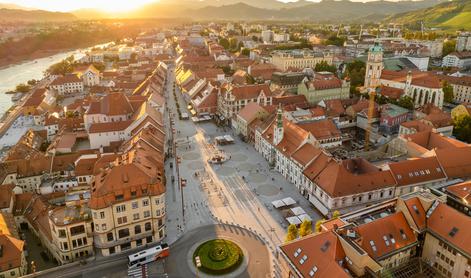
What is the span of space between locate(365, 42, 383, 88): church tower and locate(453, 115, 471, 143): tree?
112 ft

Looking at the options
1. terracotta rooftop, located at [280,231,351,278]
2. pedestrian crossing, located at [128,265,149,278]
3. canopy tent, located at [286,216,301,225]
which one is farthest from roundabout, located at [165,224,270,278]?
terracotta rooftop, located at [280,231,351,278]

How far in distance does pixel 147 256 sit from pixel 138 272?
2.26 m

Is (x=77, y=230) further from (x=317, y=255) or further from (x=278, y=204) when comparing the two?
(x=317, y=255)

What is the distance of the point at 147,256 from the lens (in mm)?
45500

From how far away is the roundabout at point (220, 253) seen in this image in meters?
44.0

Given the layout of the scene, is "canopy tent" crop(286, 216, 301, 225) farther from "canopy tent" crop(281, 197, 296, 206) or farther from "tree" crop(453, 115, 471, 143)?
"tree" crop(453, 115, 471, 143)

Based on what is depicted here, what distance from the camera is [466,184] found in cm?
4753

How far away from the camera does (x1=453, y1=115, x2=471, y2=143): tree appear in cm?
7881

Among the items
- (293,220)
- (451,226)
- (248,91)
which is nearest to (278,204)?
(293,220)

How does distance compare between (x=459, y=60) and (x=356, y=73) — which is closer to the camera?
(x=356, y=73)

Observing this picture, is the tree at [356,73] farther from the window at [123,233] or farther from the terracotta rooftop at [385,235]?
the window at [123,233]

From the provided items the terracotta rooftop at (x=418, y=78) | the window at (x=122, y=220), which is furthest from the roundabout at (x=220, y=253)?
the terracotta rooftop at (x=418, y=78)

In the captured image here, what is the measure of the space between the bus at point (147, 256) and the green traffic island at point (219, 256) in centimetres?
401

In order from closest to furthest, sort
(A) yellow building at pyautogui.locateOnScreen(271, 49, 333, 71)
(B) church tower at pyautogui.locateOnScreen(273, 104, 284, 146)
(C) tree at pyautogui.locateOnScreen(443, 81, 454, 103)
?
(B) church tower at pyautogui.locateOnScreen(273, 104, 284, 146) < (C) tree at pyautogui.locateOnScreen(443, 81, 454, 103) < (A) yellow building at pyautogui.locateOnScreen(271, 49, 333, 71)
